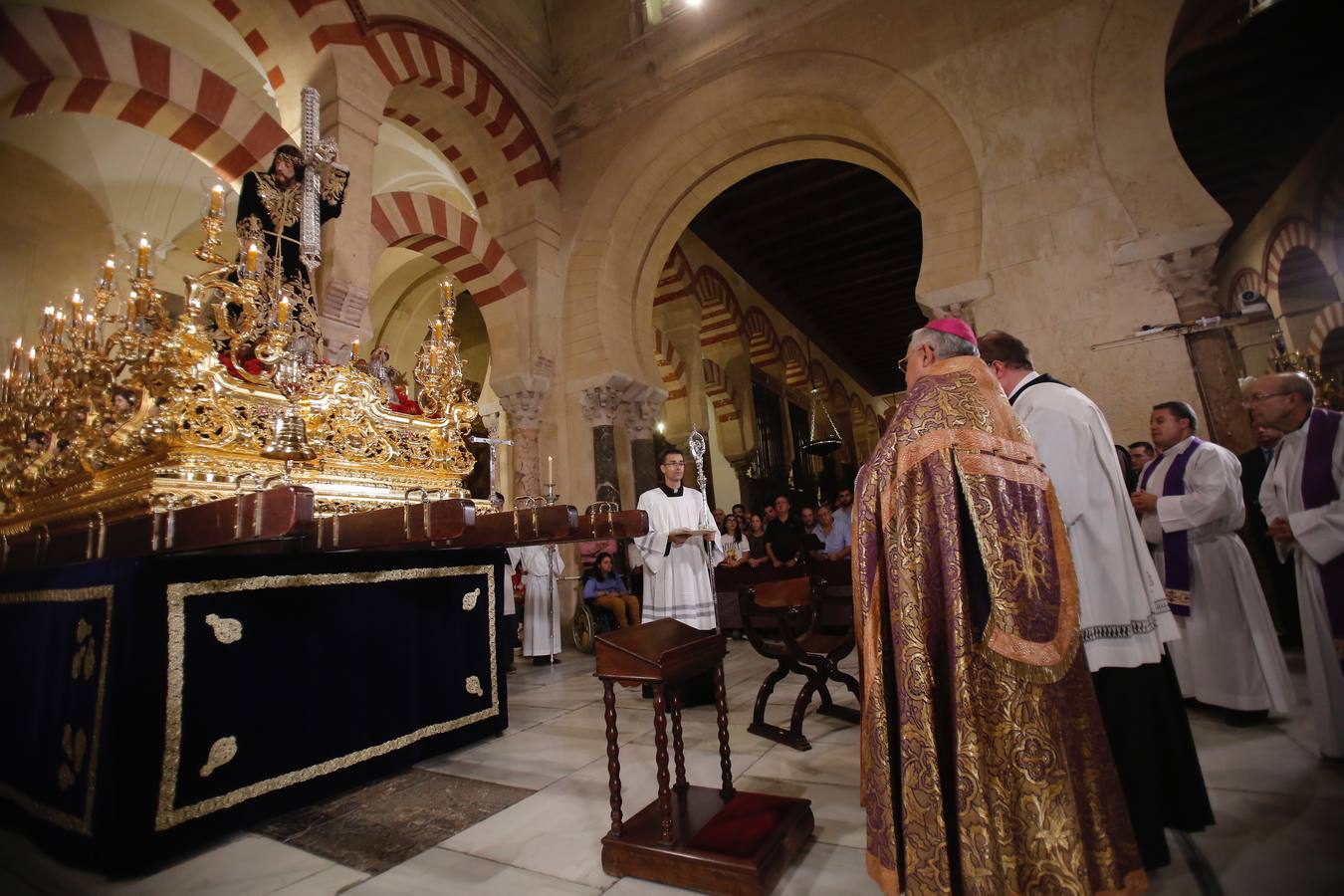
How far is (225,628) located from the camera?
234cm

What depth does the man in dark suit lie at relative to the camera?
425 cm

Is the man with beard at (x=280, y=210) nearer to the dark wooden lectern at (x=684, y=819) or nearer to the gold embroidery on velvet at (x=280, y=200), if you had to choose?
the gold embroidery on velvet at (x=280, y=200)

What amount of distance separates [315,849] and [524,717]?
176cm

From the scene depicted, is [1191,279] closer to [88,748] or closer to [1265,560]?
[1265,560]

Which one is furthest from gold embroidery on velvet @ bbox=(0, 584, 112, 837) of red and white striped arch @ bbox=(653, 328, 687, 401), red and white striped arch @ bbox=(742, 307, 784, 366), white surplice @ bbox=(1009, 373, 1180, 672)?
red and white striped arch @ bbox=(742, 307, 784, 366)

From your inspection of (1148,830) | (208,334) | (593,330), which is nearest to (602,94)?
(593,330)

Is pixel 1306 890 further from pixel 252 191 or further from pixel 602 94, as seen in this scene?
pixel 602 94

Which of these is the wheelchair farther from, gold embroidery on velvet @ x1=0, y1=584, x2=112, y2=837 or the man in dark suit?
the man in dark suit

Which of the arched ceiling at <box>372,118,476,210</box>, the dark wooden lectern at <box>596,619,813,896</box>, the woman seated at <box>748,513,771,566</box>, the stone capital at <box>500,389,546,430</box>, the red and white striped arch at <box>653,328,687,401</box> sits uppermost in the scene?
the arched ceiling at <box>372,118,476,210</box>

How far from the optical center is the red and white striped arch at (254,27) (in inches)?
202

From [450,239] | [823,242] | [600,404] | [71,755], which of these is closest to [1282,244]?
[823,242]

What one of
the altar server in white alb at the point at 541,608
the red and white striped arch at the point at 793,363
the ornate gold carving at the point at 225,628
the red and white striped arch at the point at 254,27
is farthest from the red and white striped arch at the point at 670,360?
the ornate gold carving at the point at 225,628

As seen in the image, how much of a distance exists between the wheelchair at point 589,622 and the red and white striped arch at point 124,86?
15.8 ft

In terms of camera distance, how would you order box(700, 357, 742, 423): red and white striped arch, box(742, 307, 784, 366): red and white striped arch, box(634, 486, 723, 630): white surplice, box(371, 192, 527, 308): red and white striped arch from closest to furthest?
box(634, 486, 723, 630): white surplice, box(371, 192, 527, 308): red and white striped arch, box(700, 357, 742, 423): red and white striped arch, box(742, 307, 784, 366): red and white striped arch
